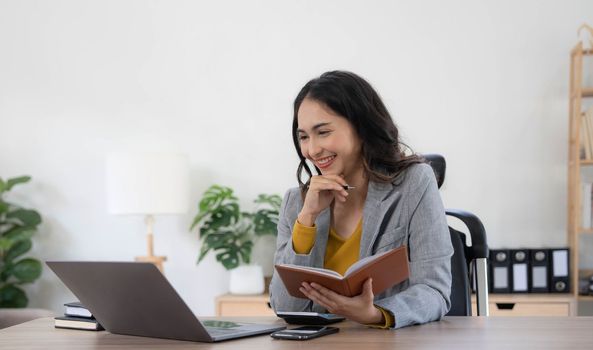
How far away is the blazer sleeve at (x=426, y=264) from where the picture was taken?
156 centimetres

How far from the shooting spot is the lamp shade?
369 cm

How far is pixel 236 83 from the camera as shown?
419 centimetres

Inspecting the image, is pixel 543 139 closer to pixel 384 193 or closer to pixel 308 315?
pixel 384 193

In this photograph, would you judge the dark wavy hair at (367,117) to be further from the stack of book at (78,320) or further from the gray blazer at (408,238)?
the stack of book at (78,320)

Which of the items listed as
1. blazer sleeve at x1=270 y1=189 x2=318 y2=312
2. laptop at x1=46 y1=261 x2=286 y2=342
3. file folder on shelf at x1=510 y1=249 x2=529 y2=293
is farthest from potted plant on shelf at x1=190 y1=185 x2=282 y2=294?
laptop at x1=46 y1=261 x2=286 y2=342

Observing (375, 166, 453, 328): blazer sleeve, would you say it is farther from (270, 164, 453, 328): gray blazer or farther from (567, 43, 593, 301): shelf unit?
(567, 43, 593, 301): shelf unit

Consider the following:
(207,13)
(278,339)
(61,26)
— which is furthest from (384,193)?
(61,26)

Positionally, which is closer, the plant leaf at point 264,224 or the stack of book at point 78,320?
the stack of book at point 78,320

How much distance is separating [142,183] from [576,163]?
7.16 ft

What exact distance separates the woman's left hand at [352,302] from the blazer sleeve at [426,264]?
1.5 inches

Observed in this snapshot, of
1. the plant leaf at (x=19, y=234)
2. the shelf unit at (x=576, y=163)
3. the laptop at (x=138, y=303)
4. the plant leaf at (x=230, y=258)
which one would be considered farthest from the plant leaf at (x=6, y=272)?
the shelf unit at (x=576, y=163)

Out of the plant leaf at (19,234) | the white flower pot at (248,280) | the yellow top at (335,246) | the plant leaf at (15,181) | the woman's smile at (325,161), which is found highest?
the woman's smile at (325,161)

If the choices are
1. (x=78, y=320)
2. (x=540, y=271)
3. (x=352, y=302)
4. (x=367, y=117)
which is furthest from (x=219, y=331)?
(x=540, y=271)

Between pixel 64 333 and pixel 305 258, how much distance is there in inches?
25.4
